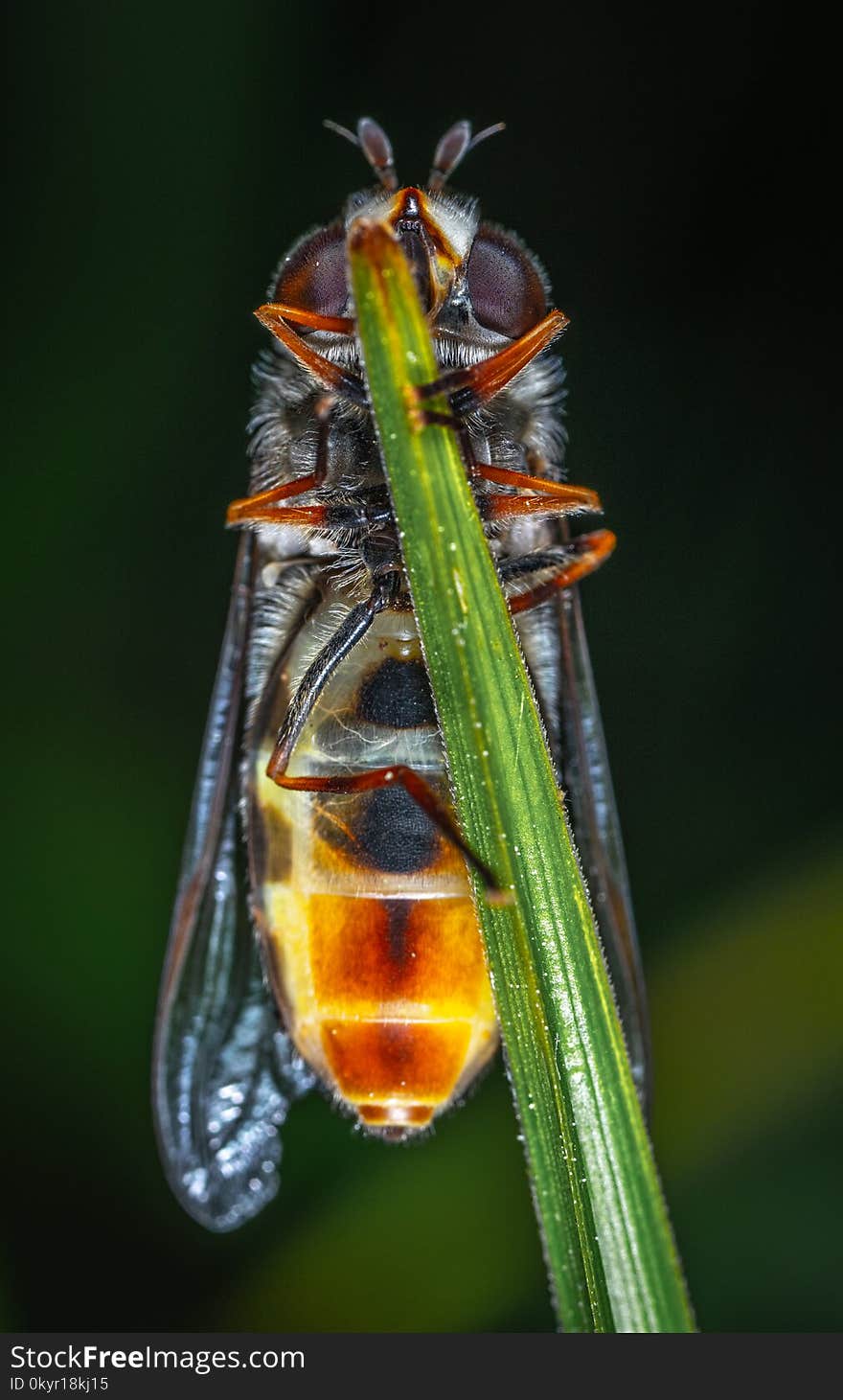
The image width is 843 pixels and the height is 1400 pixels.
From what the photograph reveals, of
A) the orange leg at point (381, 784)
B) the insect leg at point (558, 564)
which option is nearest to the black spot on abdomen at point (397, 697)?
the orange leg at point (381, 784)

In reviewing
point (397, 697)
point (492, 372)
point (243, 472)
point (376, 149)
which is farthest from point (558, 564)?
point (243, 472)

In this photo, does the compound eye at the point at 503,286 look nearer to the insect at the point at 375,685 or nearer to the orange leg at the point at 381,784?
the insect at the point at 375,685

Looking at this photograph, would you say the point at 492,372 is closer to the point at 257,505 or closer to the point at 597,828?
the point at 257,505

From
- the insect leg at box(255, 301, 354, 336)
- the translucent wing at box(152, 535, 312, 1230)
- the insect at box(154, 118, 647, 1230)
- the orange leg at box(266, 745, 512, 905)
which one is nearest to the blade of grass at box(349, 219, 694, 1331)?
the orange leg at box(266, 745, 512, 905)

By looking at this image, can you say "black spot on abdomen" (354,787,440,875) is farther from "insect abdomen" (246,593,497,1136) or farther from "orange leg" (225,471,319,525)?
"orange leg" (225,471,319,525)

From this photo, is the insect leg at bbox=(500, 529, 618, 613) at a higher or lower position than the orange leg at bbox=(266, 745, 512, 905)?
higher

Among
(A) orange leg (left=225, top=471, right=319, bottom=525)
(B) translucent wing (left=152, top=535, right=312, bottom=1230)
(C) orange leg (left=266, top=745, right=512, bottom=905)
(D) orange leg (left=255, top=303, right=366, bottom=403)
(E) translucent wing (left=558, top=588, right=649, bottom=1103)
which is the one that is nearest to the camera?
(C) orange leg (left=266, top=745, right=512, bottom=905)
